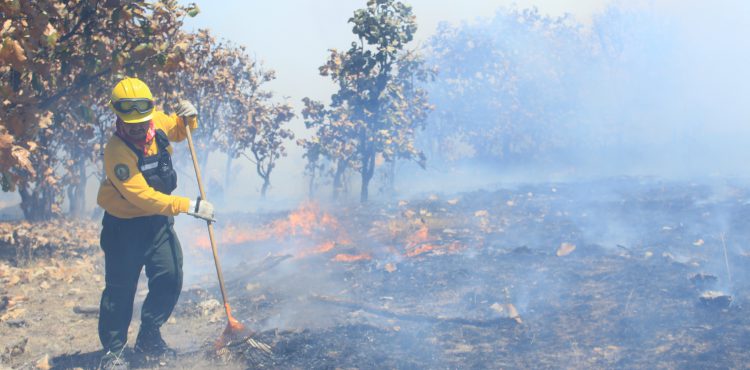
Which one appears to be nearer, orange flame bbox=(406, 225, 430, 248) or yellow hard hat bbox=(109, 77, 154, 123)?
yellow hard hat bbox=(109, 77, 154, 123)

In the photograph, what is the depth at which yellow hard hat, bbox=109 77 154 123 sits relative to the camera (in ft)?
16.0

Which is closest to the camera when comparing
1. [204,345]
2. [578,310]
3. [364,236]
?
[204,345]

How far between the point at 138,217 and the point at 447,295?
4.33 m

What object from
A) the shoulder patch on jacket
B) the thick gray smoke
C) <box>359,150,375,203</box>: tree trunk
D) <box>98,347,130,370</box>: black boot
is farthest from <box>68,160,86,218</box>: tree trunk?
the thick gray smoke

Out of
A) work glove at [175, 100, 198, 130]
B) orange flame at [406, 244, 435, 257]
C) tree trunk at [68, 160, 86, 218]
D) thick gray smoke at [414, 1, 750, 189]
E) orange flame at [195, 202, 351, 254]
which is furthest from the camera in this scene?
thick gray smoke at [414, 1, 750, 189]

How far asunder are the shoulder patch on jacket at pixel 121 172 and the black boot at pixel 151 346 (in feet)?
5.18

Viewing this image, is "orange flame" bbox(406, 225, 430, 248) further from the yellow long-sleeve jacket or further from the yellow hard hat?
the yellow hard hat

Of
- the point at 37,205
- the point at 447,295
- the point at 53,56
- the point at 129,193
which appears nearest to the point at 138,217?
the point at 129,193

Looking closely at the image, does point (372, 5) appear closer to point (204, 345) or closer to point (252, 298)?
point (252, 298)

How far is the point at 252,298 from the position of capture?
8.07 meters

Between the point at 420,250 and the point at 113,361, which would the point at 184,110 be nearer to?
the point at 113,361

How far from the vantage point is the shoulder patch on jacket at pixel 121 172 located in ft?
16.0

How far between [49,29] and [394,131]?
1271 cm

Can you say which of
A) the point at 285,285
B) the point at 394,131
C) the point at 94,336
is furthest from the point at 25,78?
the point at 394,131
